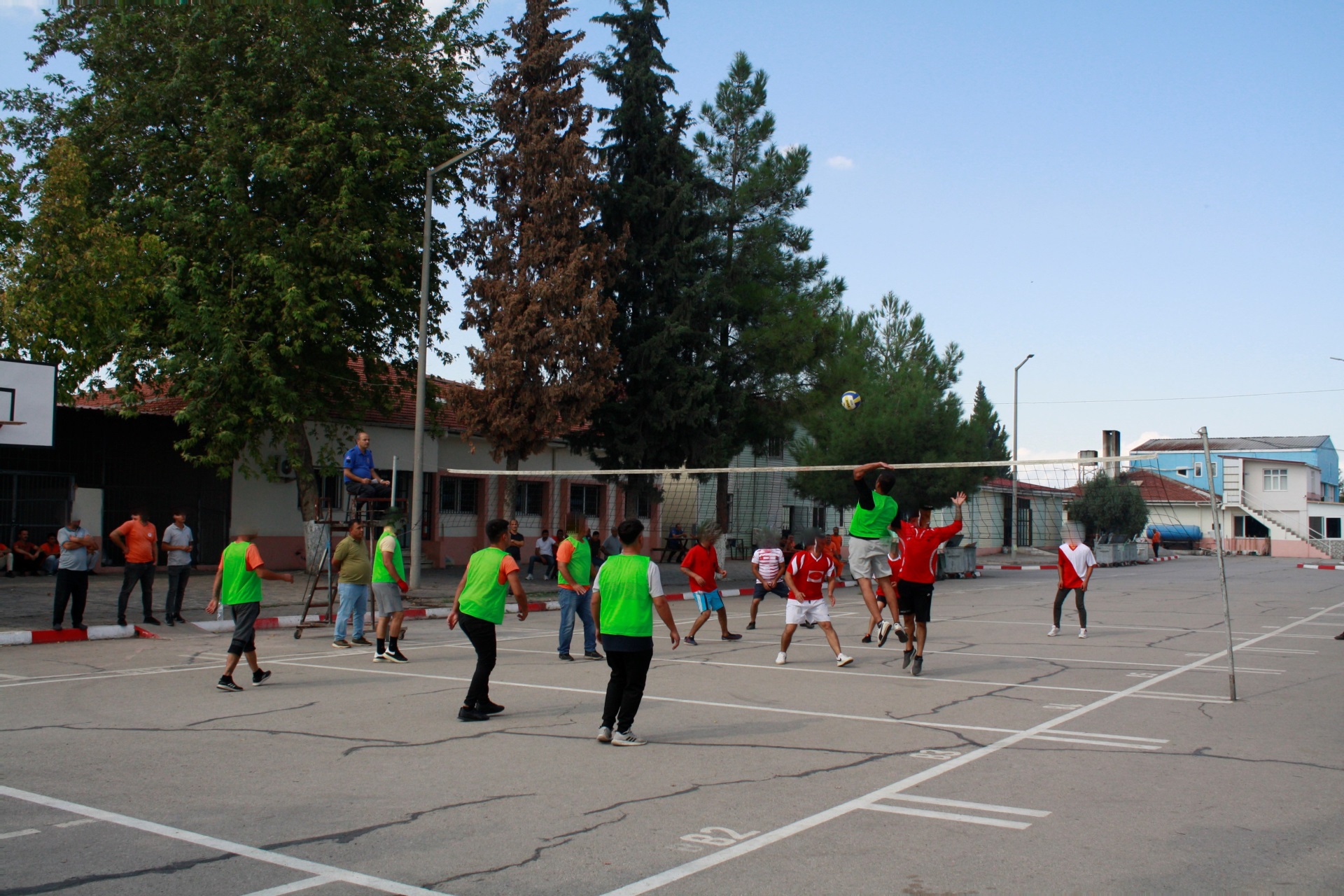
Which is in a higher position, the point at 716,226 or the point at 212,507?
the point at 716,226

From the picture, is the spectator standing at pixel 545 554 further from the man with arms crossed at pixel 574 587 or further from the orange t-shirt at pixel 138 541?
the man with arms crossed at pixel 574 587

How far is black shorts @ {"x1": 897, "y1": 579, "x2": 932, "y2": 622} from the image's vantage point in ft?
39.9

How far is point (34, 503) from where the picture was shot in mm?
25078

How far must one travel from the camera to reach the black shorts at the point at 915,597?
1215 centimetres

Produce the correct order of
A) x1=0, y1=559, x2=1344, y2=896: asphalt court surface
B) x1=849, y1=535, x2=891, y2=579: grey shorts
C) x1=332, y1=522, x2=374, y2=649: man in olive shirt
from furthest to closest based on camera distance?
x1=332, y1=522, x2=374, y2=649: man in olive shirt → x1=849, y1=535, x2=891, y2=579: grey shorts → x1=0, y1=559, x2=1344, y2=896: asphalt court surface

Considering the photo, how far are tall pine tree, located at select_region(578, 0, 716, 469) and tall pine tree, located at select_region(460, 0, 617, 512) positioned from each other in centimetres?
275

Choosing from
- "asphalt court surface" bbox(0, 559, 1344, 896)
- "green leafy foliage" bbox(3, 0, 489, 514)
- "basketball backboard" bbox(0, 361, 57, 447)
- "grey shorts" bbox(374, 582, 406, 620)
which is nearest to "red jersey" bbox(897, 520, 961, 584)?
"asphalt court surface" bbox(0, 559, 1344, 896)

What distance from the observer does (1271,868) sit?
17.1 feet

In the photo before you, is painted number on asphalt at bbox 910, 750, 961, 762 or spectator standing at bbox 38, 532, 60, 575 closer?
painted number on asphalt at bbox 910, 750, 961, 762

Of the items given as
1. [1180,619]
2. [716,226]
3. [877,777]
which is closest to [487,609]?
[877,777]

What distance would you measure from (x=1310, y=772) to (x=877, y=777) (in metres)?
3.12

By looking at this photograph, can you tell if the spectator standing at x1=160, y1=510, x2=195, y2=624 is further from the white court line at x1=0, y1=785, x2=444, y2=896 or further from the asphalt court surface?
the white court line at x1=0, y1=785, x2=444, y2=896

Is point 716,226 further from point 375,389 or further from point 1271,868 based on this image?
point 1271,868

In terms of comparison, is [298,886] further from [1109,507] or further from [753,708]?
[1109,507]
